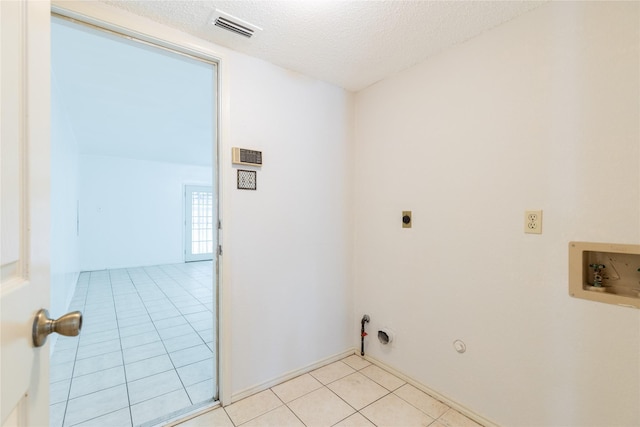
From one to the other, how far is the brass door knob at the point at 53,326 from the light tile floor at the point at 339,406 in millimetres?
1437

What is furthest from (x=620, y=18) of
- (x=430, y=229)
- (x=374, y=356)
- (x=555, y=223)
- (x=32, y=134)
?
(x=374, y=356)

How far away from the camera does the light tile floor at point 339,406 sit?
5.57 feet

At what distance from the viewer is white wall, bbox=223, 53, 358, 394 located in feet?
6.38

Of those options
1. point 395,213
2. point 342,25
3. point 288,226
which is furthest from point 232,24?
point 395,213

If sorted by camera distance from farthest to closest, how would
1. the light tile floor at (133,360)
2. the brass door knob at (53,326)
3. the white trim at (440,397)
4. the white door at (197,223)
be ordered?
the white door at (197,223) < the light tile floor at (133,360) < the white trim at (440,397) < the brass door knob at (53,326)

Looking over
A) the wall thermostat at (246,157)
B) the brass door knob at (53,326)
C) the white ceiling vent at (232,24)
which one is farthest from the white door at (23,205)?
the wall thermostat at (246,157)

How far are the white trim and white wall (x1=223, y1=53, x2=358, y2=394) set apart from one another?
390mm

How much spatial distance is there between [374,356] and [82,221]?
661cm

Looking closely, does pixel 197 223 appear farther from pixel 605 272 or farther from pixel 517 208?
pixel 605 272

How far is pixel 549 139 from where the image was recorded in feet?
4.78

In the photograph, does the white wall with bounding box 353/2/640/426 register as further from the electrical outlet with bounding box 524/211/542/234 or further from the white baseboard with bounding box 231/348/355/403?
the white baseboard with bounding box 231/348/355/403

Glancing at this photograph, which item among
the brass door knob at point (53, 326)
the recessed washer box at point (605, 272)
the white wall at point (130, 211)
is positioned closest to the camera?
the brass door knob at point (53, 326)

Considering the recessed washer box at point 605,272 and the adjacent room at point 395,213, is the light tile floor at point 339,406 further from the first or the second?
the recessed washer box at point 605,272

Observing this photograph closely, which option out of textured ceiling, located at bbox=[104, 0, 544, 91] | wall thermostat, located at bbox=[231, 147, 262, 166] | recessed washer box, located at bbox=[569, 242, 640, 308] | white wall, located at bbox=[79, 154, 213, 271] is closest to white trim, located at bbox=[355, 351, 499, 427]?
recessed washer box, located at bbox=[569, 242, 640, 308]
